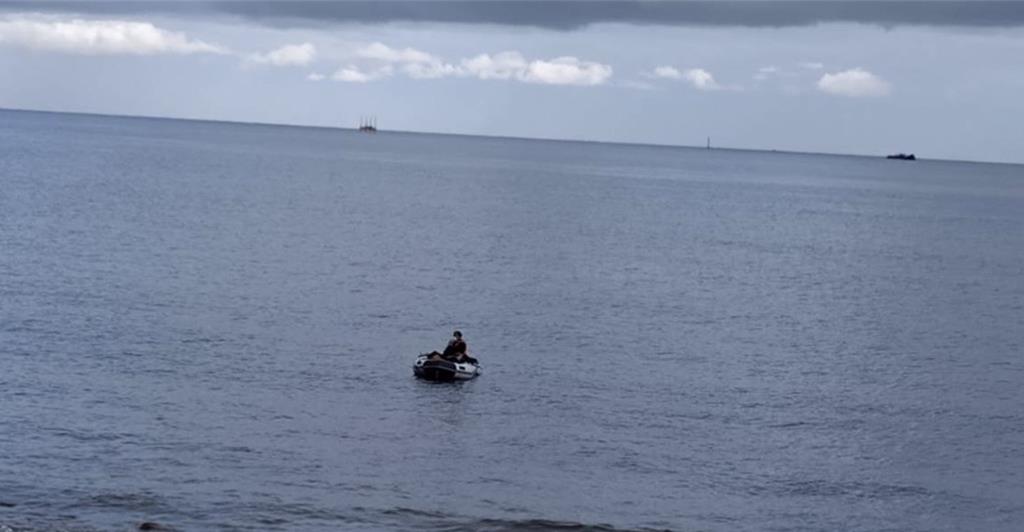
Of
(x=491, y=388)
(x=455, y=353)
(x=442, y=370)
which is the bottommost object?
(x=491, y=388)

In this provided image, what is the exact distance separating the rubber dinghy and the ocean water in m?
0.64

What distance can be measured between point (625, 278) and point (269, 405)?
46103 millimetres

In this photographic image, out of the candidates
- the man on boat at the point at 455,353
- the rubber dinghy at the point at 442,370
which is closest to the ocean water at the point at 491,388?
the rubber dinghy at the point at 442,370

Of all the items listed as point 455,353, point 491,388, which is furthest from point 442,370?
point 491,388

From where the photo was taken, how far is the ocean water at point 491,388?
42219 millimetres

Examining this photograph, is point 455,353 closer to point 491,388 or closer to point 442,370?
point 442,370

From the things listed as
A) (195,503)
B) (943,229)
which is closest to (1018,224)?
(943,229)

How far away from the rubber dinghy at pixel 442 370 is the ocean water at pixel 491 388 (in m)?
0.64

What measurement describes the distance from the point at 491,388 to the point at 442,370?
2123 mm

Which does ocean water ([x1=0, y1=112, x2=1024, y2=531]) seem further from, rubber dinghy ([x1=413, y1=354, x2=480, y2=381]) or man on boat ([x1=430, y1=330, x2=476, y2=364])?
man on boat ([x1=430, y1=330, x2=476, y2=364])

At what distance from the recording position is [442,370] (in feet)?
190

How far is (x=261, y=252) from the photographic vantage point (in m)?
99.5

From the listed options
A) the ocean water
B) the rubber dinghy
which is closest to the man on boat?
the rubber dinghy

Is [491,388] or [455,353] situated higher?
[455,353]
